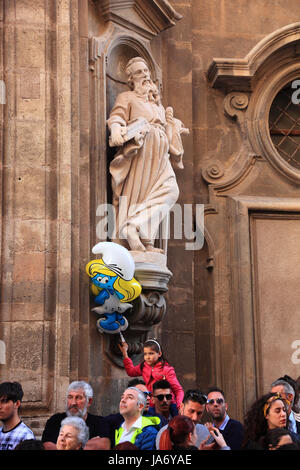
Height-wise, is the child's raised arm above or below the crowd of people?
above

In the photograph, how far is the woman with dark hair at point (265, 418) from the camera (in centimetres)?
623

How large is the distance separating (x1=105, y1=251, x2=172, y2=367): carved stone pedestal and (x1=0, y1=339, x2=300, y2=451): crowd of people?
5.59ft

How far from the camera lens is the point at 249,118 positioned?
11703 millimetres

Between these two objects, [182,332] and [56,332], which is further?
[182,332]

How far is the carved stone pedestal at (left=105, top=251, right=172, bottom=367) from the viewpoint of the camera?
31.8ft

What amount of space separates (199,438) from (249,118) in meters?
5.91

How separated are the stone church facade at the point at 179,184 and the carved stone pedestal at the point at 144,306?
0.02 meters
